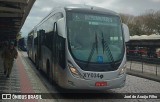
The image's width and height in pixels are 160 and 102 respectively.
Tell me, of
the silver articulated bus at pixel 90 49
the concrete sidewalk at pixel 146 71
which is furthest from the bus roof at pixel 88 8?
the concrete sidewalk at pixel 146 71

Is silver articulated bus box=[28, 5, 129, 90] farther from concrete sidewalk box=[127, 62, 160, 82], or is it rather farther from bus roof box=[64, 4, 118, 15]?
concrete sidewalk box=[127, 62, 160, 82]

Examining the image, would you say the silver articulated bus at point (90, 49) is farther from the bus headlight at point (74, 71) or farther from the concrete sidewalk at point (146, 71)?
the concrete sidewalk at point (146, 71)

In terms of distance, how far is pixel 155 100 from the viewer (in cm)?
1087

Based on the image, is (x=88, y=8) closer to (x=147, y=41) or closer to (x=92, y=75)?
(x=92, y=75)

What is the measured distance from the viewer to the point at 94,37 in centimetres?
1105

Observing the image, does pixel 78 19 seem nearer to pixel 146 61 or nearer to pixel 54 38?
pixel 54 38

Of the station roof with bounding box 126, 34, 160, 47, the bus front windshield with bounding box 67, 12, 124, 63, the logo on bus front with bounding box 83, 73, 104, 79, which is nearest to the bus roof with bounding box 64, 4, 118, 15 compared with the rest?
the bus front windshield with bounding box 67, 12, 124, 63

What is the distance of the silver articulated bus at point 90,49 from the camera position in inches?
415

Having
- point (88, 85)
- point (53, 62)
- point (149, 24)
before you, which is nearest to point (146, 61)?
point (53, 62)

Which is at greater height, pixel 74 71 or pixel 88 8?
pixel 88 8

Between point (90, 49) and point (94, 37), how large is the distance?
484 millimetres

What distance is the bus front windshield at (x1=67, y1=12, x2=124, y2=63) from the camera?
10.8 metres

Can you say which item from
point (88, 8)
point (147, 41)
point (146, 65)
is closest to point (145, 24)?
point (147, 41)

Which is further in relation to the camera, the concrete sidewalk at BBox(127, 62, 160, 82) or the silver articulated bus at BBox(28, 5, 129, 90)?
the concrete sidewalk at BBox(127, 62, 160, 82)
